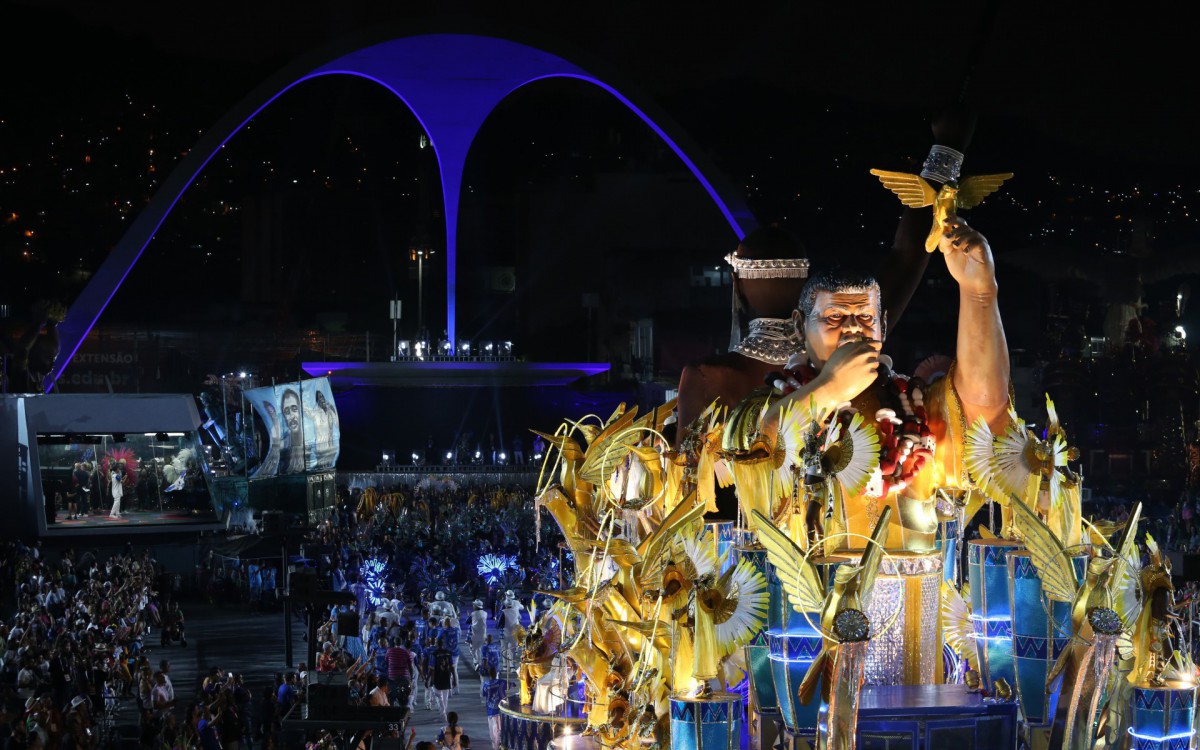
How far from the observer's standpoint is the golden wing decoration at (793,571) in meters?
6.08

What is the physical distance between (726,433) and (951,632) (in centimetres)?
152

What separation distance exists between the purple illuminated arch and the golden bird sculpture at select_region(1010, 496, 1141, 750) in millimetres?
35045

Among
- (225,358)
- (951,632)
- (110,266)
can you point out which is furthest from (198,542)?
Result: (951,632)

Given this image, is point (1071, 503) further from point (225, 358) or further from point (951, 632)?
point (225, 358)

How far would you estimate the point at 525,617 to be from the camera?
20.7 meters

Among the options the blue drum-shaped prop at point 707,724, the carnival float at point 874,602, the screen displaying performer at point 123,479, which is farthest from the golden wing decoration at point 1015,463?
the screen displaying performer at point 123,479

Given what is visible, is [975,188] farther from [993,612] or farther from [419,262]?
[419,262]

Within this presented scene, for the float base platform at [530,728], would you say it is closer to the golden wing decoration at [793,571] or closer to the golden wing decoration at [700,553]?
the golden wing decoration at [700,553]

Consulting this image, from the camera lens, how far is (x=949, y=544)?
7527 millimetres

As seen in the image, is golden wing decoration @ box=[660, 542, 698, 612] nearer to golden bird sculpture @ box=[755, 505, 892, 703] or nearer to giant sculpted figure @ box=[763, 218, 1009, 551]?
golden bird sculpture @ box=[755, 505, 892, 703]

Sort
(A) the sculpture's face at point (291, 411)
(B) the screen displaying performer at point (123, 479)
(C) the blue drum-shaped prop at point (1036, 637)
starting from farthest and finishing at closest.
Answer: (B) the screen displaying performer at point (123, 479) → (A) the sculpture's face at point (291, 411) → (C) the blue drum-shaped prop at point (1036, 637)

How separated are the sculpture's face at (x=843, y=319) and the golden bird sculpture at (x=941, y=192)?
0.43 meters

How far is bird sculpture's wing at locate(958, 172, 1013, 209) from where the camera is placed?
6797 millimetres

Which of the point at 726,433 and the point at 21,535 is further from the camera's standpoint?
the point at 21,535
